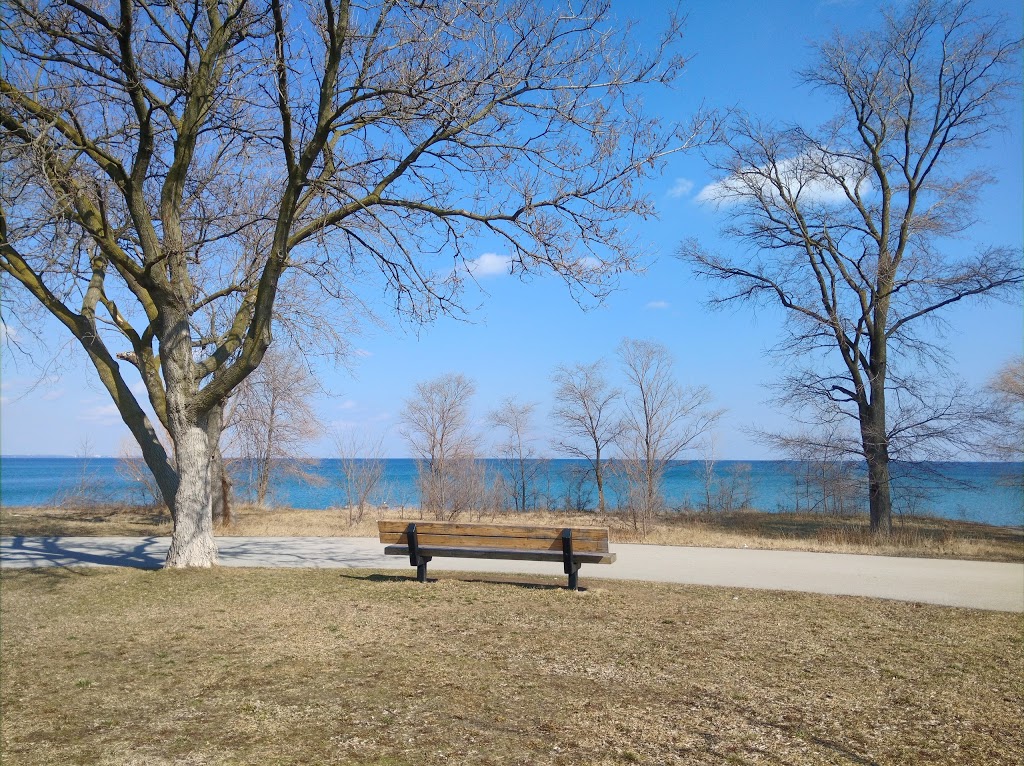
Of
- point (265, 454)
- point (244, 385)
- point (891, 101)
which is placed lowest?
point (265, 454)

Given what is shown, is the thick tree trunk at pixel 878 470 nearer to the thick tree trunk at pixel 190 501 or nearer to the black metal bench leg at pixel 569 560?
the black metal bench leg at pixel 569 560

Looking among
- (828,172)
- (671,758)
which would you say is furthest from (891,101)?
(671,758)

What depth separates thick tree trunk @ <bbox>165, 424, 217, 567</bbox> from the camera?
10.2 m

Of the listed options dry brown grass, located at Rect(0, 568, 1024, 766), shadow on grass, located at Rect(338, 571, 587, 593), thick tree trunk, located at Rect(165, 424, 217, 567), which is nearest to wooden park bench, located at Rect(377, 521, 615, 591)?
→ shadow on grass, located at Rect(338, 571, 587, 593)

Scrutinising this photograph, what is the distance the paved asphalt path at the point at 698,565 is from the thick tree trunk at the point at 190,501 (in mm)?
1098

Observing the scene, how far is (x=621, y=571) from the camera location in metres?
10.8

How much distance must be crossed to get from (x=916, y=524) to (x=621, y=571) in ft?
50.5

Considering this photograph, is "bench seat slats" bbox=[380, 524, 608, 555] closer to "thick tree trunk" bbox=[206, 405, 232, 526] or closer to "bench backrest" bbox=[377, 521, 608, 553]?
"bench backrest" bbox=[377, 521, 608, 553]

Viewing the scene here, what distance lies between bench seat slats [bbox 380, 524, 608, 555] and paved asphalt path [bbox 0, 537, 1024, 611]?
3.60ft

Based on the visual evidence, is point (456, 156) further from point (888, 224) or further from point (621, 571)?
point (888, 224)

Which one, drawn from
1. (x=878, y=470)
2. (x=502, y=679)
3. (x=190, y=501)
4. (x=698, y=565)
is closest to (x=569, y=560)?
(x=502, y=679)

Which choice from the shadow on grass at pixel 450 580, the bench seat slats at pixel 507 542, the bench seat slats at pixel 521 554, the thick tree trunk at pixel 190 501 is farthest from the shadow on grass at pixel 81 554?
the bench seat slats at pixel 521 554

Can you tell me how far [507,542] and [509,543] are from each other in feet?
0.09

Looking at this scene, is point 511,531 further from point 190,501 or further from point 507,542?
point 190,501
